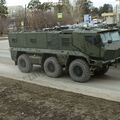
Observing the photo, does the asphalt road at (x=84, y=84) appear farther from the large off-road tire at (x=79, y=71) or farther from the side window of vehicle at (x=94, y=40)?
the side window of vehicle at (x=94, y=40)

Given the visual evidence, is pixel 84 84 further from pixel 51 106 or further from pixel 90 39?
pixel 51 106

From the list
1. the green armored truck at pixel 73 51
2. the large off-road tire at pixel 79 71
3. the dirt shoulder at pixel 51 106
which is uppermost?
the green armored truck at pixel 73 51

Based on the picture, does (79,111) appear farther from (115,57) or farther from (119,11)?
(119,11)

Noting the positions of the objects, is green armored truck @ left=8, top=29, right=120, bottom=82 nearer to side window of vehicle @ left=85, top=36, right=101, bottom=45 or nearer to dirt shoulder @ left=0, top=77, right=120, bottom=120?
side window of vehicle @ left=85, top=36, right=101, bottom=45

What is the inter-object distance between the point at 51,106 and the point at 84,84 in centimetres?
330

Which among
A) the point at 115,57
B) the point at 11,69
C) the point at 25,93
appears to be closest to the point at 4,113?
the point at 25,93

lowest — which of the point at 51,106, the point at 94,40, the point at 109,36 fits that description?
the point at 51,106

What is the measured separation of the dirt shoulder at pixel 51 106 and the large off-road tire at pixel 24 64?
3466 mm

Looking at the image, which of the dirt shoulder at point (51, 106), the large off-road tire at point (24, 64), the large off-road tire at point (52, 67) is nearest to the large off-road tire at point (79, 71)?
the large off-road tire at point (52, 67)

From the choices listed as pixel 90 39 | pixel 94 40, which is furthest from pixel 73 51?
pixel 94 40

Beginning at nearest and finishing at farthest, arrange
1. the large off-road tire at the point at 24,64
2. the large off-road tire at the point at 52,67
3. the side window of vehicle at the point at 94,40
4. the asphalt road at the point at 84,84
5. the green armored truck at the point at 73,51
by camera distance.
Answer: the asphalt road at the point at 84,84 → the side window of vehicle at the point at 94,40 → the green armored truck at the point at 73,51 → the large off-road tire at the point at 52,67 → the large off-road tire at the point at 24,64

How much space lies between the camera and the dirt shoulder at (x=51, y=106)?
7.88 m

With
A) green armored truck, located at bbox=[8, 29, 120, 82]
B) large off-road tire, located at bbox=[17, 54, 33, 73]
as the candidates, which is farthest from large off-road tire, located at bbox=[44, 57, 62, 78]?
large off-road tire, located at bbox=[17, 54, 33, 73]

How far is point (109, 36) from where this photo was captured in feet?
39.5
